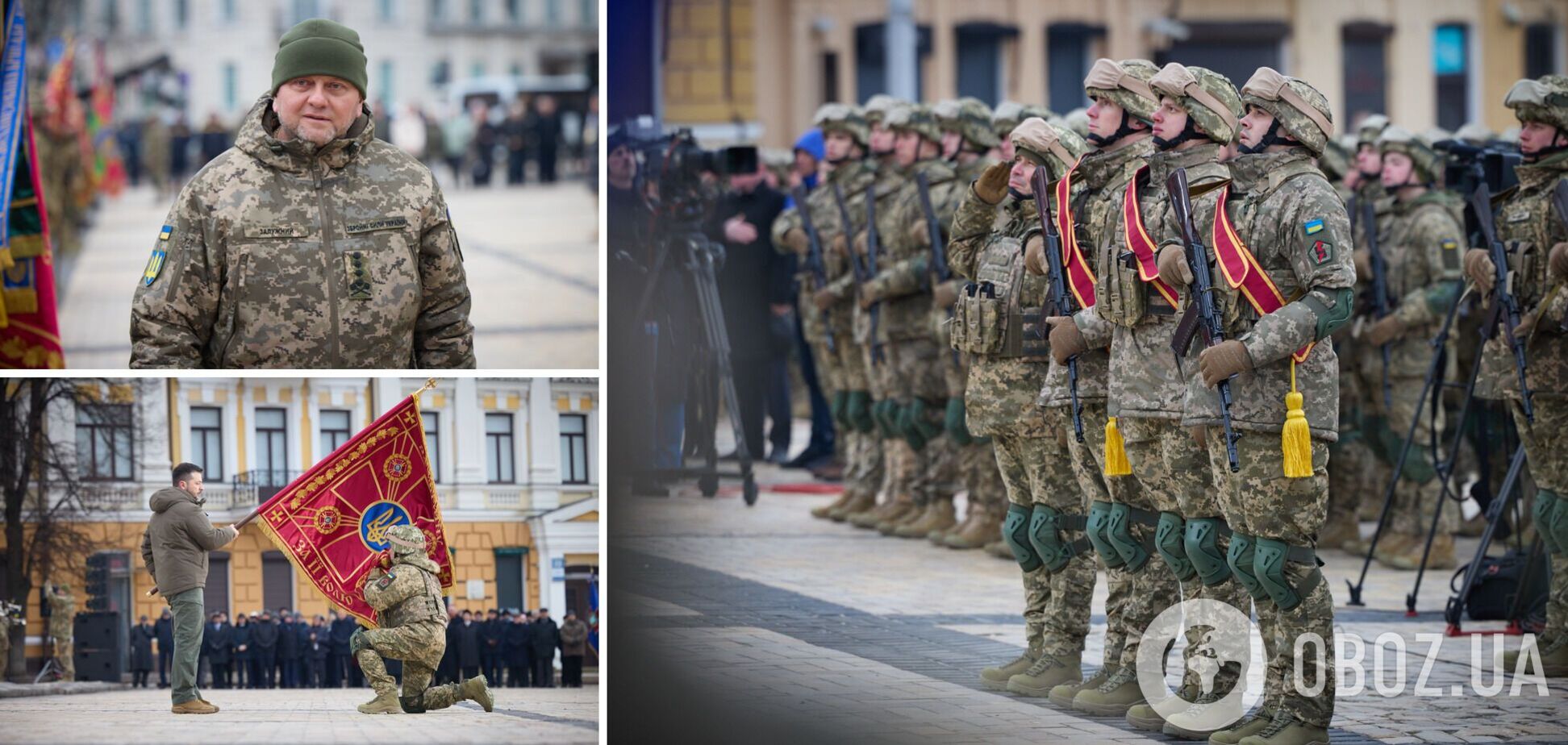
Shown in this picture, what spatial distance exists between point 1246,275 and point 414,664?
2604 mm

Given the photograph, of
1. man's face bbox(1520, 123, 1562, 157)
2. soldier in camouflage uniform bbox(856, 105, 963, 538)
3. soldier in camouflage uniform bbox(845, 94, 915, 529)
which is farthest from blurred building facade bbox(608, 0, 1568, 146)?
man's face bbox(1520, 123, 1562, 157)

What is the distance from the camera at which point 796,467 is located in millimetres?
15789

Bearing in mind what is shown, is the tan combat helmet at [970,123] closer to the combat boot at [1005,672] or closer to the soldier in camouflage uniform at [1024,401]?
the soldier in camouflage uniform at [1024,401]

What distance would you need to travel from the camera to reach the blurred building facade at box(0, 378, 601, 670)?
6020 mm

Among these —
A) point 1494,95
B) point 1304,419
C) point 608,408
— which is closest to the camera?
point 608,408

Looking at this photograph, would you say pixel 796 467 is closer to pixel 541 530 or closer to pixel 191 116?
pixel 541 530

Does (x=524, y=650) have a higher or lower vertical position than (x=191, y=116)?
lower

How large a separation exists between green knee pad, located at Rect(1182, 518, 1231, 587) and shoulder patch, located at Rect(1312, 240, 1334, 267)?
876mm

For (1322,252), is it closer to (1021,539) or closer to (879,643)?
(1021,539)

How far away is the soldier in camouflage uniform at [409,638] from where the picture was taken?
6.03 metres

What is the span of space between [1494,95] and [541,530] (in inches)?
931

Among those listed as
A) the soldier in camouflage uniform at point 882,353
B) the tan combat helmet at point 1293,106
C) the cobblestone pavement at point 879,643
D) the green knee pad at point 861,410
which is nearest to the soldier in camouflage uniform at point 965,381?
the cobblestone pavement at point 879,643

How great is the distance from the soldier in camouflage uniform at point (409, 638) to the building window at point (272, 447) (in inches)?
13.4

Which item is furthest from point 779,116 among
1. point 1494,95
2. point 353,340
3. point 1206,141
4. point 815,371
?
point 1494,95
